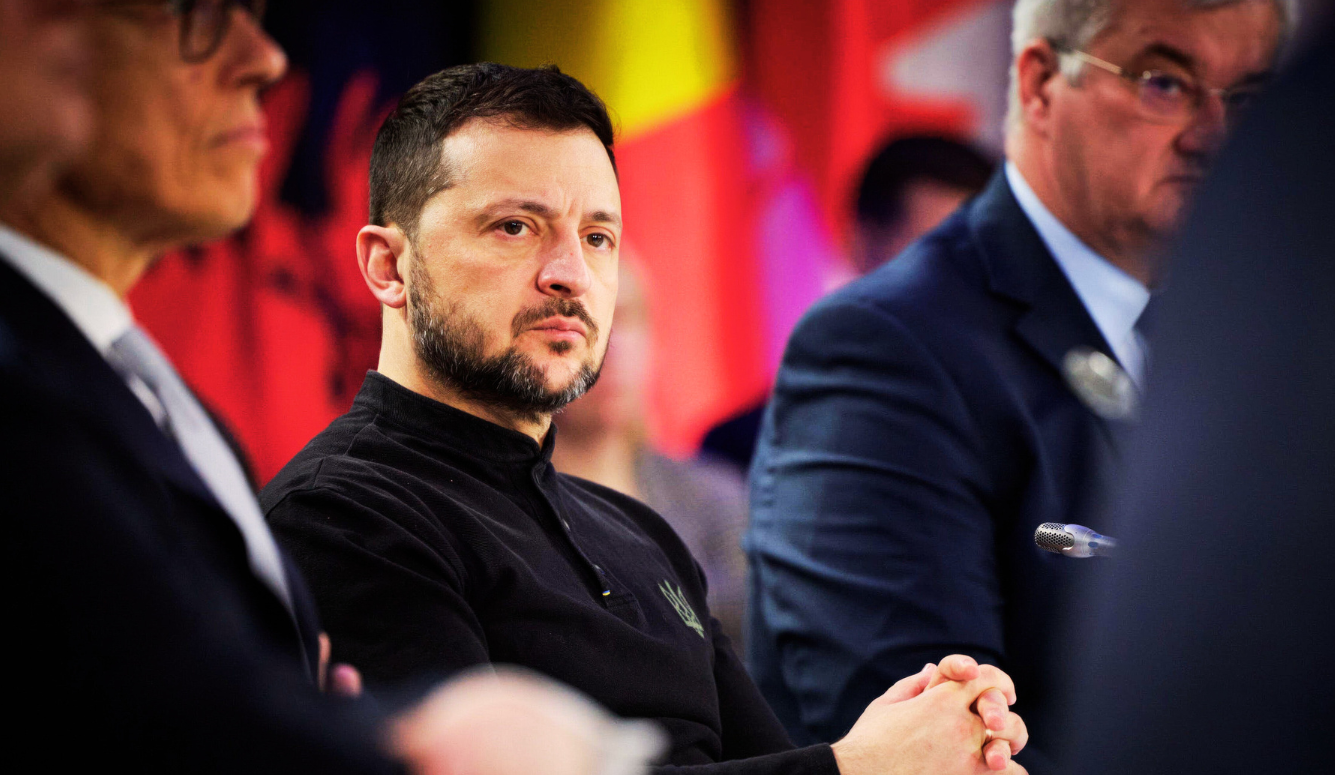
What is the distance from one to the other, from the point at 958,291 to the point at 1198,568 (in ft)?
4.27

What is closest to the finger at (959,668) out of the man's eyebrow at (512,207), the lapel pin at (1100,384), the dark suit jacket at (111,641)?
the lapel pin at (1100,384)

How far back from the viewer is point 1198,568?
1.67 ft

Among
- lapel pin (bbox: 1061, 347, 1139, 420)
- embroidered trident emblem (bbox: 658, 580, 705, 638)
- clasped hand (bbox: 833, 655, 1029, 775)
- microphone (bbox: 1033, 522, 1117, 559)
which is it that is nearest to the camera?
microphone (bbox: 1033, 522, 1117, 559)

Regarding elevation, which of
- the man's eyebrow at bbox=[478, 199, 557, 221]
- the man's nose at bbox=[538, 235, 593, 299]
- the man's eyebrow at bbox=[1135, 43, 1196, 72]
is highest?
the man's eyebrow at bbox=[1135, 43, 1196, 72]

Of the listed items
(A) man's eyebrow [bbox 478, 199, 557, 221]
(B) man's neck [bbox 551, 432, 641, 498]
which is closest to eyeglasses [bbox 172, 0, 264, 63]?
(A) man's eyebrow [bbox 478, 199, 557, 221]

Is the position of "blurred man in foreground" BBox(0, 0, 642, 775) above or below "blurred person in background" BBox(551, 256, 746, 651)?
above

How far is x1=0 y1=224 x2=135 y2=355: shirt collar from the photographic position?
658mm

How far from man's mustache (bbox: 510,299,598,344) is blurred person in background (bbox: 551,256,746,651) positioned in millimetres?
2091

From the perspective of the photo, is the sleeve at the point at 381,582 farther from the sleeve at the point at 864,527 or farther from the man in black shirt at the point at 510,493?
the sleeve at the point at 864,527

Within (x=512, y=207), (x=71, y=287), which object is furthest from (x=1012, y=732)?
(x=71, y=287)

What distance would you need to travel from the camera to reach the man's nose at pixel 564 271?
1376 millimetres

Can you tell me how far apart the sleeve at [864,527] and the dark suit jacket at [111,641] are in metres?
1.07

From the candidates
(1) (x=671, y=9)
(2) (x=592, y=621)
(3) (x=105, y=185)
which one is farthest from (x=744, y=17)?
(3) (x=105, y=185)

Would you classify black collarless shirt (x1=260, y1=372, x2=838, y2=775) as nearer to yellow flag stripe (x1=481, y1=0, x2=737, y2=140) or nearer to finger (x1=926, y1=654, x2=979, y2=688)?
finger (x1=926, y1=654, x2=979, y2=688)
